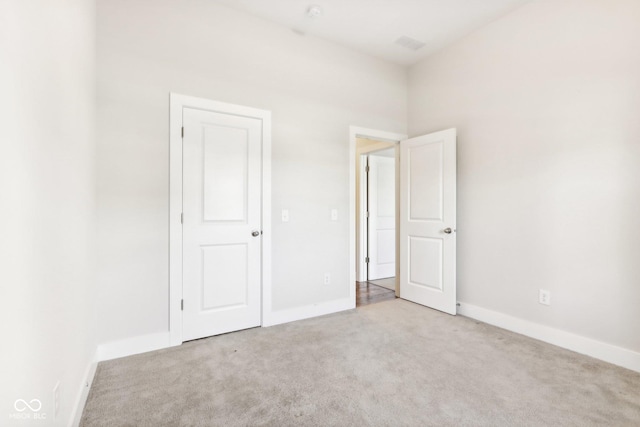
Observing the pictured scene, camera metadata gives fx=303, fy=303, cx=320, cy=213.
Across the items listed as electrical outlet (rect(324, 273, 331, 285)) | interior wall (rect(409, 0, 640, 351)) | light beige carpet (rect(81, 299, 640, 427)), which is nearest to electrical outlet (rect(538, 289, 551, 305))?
interior wall (rect(409, 0, 640, 351))

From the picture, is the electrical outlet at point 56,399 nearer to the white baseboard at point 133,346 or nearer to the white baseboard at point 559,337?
the white baseboard at point 133,346

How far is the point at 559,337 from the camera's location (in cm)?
255

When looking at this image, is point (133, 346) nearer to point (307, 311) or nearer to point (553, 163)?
point (307, 311)

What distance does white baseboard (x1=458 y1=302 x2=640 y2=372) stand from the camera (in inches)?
86.5

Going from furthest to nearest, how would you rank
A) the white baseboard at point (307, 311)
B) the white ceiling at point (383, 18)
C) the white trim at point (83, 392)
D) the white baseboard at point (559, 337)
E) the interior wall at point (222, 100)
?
the white baseboard at point (307, 311)
the white ceiling at point (383, 18)
the interior wall at point (222, 100)
the white baseboard at point (559, 337)
the white trim at point (83, 392)

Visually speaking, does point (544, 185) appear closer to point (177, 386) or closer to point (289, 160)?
point (289, 160)

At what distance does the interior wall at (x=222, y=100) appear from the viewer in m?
2.31

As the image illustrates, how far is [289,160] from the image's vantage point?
122 inches

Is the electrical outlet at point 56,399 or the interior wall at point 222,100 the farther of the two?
the interior wall at point 222,100

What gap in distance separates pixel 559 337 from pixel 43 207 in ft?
11.6

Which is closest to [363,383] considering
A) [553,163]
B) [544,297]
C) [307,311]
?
[307,311]

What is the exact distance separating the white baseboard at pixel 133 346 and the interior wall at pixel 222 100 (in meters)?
0.06

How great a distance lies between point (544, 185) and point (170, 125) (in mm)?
3238

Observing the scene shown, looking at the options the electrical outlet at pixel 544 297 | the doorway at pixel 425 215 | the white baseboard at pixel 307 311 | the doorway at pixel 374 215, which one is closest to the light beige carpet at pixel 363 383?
the white baseboard at pixel 307 311
